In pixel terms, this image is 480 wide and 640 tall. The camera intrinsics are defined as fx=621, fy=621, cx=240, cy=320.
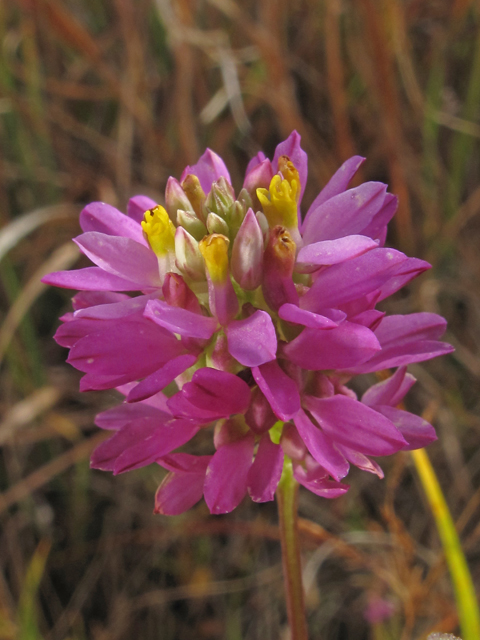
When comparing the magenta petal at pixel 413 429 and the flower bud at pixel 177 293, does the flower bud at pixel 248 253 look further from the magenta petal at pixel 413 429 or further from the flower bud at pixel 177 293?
the magenta petal at pixel 413 429

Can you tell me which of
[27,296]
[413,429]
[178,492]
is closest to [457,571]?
[413,429]

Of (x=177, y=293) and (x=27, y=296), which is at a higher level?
(x=177, y=293)

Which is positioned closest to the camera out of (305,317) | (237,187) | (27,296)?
(305,317)

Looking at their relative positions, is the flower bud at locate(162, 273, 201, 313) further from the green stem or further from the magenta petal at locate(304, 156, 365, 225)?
the green stem

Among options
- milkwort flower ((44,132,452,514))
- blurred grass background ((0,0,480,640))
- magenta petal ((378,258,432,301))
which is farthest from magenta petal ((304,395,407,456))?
blurred grass background ((0,0,480,640))

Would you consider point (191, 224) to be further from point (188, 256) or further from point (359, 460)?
point (359, 460)

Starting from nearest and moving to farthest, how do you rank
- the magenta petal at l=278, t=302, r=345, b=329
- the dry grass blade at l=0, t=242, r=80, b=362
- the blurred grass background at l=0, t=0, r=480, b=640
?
the magenta petal at l=278, t=302, r=345, b=329, the dry grass blade at l=0, t=242, r=80, b=362, the blurred grass background at l=0, t=0, r=480, b=640

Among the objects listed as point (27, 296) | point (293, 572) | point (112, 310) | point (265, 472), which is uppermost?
point (112, 310)

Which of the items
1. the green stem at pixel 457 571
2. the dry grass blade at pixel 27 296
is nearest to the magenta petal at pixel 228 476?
the green stem at pixel 457 571
